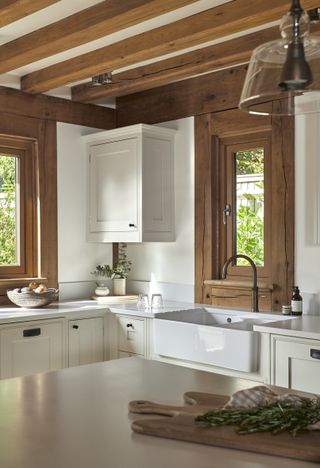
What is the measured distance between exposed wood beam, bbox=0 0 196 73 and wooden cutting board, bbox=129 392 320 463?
6.27 feet

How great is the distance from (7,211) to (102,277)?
962 millimetres

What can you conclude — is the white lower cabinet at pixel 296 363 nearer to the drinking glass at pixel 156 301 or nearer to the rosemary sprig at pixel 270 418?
the drinking glass at pixel 156 301

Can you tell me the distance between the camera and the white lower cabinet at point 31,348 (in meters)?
3.72

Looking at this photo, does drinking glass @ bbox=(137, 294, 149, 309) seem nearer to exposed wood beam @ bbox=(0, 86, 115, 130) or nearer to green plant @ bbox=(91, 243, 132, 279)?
green plant @ bbox=(91, 243, 132, 279)

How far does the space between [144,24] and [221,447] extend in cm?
264

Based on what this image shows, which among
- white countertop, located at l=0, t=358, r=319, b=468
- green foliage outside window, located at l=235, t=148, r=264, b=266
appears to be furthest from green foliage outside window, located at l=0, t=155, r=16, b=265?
white countertop, located at l=0, t=358, r=319, b=468

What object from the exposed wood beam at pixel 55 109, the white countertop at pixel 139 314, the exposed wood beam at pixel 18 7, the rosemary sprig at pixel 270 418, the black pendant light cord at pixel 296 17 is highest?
the exposed wood beam at pixel 18 7

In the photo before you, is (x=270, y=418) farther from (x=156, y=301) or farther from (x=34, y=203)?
(x=34, y=203)

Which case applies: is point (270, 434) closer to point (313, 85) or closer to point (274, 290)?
point (313, 85)

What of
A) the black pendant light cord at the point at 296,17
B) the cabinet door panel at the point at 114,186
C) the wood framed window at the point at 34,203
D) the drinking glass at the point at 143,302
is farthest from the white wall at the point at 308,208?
the black pendant light cord at the point at 296,17

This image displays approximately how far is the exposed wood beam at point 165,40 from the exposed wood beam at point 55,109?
0.38ft

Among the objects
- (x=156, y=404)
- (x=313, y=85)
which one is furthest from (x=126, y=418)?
(x=313, y=85)

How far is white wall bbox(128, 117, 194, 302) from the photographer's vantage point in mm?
4562

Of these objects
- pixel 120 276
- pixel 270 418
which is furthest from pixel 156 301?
pixel 270 418
